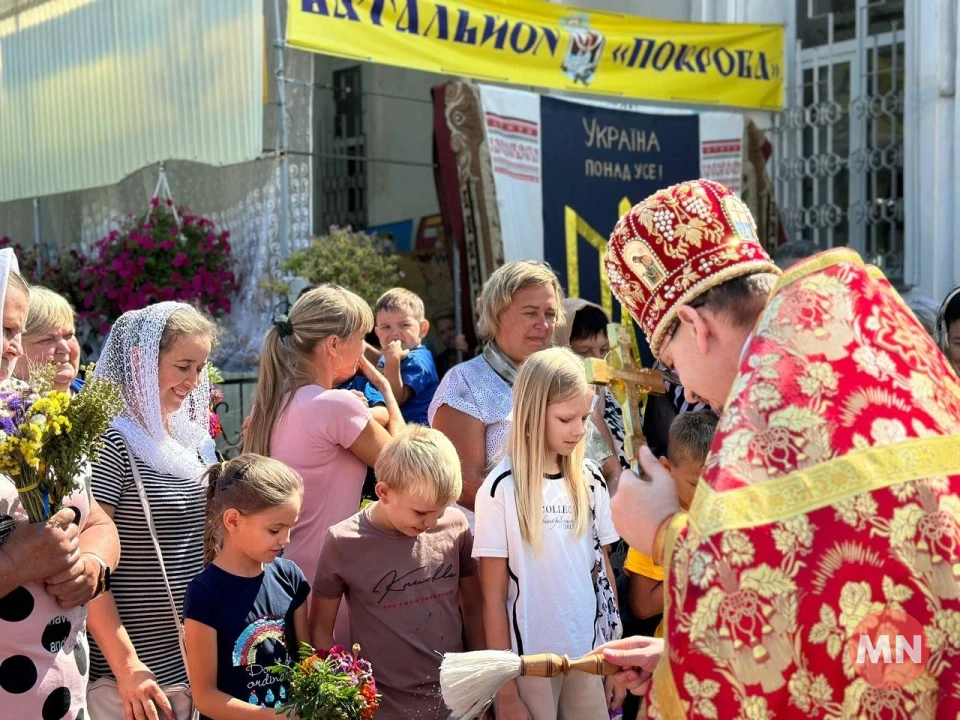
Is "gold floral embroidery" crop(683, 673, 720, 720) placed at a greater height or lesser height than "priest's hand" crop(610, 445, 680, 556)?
lesser

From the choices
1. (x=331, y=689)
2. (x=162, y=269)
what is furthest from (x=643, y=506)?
(x=162, y=269)

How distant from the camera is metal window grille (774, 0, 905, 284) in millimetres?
9078

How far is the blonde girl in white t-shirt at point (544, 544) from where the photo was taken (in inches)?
142

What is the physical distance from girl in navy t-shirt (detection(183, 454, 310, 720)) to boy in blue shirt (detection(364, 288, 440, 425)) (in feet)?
7.31

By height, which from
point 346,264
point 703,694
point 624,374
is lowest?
point 703,694

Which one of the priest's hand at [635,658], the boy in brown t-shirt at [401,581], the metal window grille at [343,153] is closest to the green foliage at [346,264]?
the metal window grille at [343,153]

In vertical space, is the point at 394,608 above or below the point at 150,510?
below

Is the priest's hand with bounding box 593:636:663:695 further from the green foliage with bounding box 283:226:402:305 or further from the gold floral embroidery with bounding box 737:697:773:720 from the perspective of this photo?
the green foliage with bounding box 283:226:402:305

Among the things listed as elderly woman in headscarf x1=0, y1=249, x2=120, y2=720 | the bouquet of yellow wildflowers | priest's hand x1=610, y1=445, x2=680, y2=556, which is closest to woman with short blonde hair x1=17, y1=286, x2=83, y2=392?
elderly woman in headscarf x1=0, y1=249, x2=120, y2=720

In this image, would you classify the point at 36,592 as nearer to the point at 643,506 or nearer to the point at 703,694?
the point at 643,506

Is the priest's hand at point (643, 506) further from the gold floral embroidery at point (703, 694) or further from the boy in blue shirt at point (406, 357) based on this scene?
the boy in blue shirt at point (406, 357)

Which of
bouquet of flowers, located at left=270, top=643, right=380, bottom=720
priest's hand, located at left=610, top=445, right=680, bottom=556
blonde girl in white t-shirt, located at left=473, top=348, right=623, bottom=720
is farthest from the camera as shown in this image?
blonde girl in white t-shirt, located at left=473, top=348, right=623, bottom=720

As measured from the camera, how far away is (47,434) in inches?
106

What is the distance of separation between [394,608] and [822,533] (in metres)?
2.03
